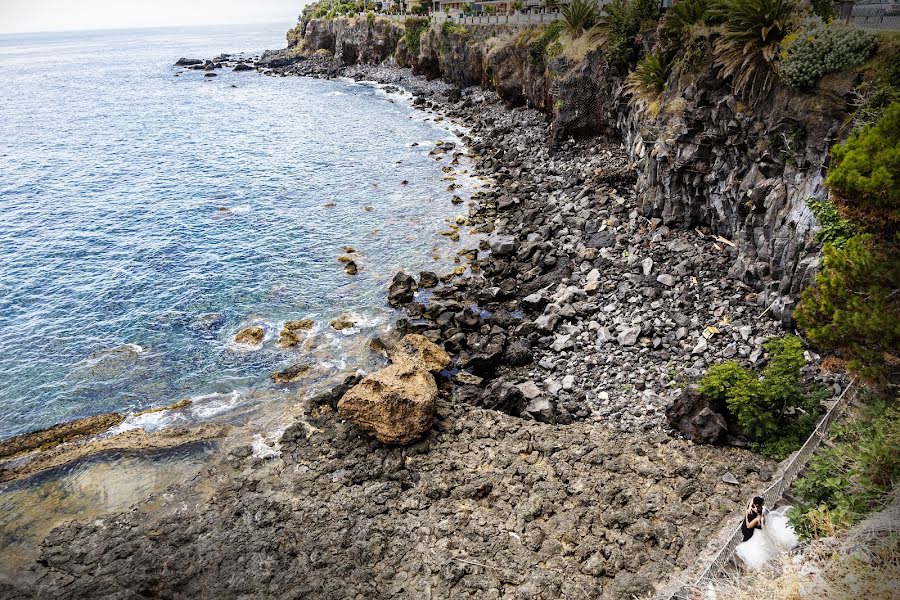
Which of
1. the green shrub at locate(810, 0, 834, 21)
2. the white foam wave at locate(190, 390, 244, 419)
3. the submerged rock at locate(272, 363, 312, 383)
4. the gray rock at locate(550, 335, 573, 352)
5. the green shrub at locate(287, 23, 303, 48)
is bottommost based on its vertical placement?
the white foam wave at locate(190, 390, 244, 419)

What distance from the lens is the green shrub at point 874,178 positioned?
1298 cm

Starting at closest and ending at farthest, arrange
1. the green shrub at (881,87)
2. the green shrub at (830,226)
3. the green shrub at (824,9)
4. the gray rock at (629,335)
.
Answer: the green shrub at (881,87) < the green shrub at (830,226) < the green shrub at (824,9) < the gray rock at (629,335)

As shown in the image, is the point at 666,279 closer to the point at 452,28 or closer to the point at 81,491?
the point at 81,491

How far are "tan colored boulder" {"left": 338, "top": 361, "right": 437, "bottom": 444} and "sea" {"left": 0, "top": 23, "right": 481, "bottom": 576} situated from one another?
4.88m

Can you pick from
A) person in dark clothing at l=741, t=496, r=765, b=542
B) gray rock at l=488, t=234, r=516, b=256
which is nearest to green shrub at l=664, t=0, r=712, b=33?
gray rock at l=488, t=234, r=516, b=256

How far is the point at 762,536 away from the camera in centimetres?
1379

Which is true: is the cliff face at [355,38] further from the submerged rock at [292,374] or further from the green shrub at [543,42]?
the submerged rock at [292,374]

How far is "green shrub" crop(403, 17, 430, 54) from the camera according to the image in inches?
3917

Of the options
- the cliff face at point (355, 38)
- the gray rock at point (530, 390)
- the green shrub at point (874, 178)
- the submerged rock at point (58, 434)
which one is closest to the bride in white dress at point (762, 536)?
the green shrub at point (874, 178)

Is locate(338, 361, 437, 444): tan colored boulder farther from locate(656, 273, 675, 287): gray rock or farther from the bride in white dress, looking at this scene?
locate(656, 273, 675, 287): gray rock

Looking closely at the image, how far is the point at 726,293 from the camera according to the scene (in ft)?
87.8

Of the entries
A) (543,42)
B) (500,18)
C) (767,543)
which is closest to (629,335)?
(767,543)

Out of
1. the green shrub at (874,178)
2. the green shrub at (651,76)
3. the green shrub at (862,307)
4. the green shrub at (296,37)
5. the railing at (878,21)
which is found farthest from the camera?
the green shrub at (296,37)

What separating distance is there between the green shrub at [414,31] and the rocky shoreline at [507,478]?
265 feet
